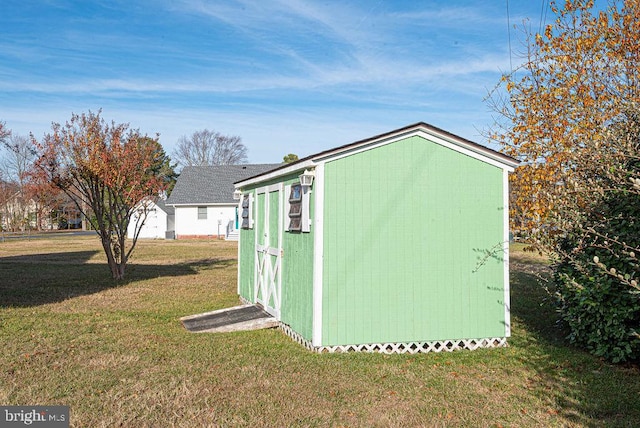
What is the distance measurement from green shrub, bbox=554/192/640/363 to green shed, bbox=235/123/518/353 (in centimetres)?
91

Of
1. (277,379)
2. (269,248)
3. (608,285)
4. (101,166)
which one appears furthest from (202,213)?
(608,285)

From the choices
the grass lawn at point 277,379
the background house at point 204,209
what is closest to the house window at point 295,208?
the grass lawn at point 277,379

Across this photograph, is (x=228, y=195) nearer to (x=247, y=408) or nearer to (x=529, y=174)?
(x=529, y=174)

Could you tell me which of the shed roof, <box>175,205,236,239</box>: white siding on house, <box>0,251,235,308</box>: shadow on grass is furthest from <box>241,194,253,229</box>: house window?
<box>175,205,236,239</box>: white siding on house

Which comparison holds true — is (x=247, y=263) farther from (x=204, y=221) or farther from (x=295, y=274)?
(x=204, y=221)

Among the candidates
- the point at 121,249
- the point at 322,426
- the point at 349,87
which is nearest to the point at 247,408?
the point at 322,426

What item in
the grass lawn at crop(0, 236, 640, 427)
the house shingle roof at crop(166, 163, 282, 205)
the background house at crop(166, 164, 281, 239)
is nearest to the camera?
the grass lawn at crop(0, 236, 640, 427)

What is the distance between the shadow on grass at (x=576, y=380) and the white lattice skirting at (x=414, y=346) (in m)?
0.43

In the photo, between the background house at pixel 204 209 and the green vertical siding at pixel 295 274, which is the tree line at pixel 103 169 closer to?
the green vertical siding at pixel 295 274

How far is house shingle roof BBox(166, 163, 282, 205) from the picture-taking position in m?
35.4

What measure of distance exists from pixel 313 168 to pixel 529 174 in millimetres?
4214

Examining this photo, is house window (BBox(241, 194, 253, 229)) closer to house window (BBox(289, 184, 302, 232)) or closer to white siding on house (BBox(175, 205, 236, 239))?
house window (BBox(289, 184, 302, 232))

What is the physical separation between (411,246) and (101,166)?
380 inches

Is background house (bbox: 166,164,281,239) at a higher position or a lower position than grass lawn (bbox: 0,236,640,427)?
higher
